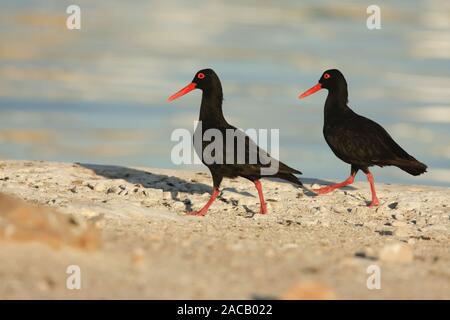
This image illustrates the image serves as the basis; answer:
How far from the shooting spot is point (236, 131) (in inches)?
430

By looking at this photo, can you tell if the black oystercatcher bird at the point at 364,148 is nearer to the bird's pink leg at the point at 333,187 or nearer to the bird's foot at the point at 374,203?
the bird's pink leg at the point at 333,187

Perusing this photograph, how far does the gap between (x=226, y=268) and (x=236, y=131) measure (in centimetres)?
443

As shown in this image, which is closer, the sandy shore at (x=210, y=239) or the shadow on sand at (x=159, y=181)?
the sandy shore at (x=210, y=239)

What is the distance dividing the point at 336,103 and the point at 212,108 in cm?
187

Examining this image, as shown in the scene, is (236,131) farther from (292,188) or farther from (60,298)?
(60,298)

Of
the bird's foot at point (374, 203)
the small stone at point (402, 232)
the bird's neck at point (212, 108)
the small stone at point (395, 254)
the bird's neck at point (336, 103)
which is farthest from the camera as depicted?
the bird's neck at point (336, 103)

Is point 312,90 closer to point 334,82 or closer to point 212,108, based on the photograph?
point 334,82

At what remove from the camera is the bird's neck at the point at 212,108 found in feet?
36.9

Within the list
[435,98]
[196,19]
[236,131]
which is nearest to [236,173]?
[236,131]

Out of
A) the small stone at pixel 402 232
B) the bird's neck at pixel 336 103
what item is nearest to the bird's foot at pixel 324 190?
the bird's neck at pixel 336 103

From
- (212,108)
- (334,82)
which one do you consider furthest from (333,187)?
(334,82)

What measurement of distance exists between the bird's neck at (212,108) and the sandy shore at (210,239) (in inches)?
32.1

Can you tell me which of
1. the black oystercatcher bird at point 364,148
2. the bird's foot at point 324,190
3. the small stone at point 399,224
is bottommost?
the small stone at point 399,224

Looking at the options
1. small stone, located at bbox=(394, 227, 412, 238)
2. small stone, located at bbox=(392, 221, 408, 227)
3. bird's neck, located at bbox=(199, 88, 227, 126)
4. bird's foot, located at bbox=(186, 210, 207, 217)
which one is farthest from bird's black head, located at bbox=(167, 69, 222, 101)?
small stone, located at bbox=(394, 227, 412, 238)
